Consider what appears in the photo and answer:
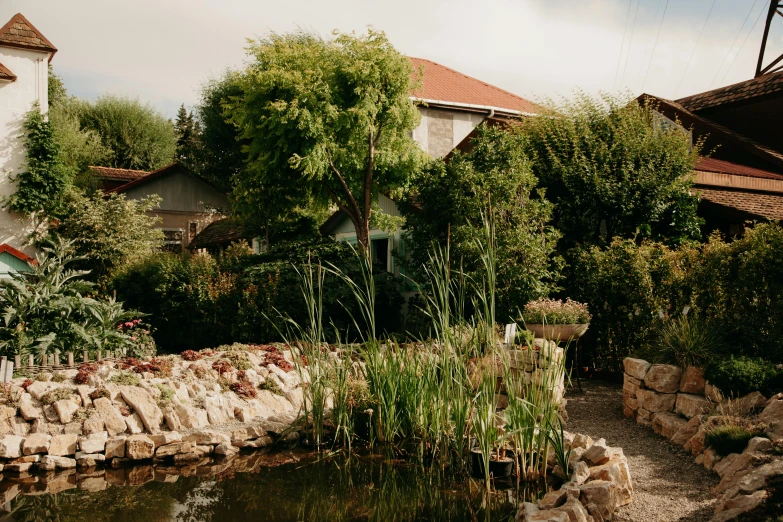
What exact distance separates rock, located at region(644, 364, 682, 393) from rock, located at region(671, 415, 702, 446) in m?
0.66

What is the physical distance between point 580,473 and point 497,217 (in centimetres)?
590

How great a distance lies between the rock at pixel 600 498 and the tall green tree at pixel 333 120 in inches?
333

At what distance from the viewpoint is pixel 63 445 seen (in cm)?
675

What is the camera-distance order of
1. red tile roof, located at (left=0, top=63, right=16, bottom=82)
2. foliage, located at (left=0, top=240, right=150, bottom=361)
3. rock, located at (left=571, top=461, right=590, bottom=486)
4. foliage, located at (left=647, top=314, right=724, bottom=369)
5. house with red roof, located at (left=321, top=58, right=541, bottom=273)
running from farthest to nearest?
house with red roof, located at (left=321, top=58, right=541, bottom=273) → red tile roof, located at (left=0, top=63, right=16, bottom=82) → foliage, located at (left=0, top=240, right=150, bottom=361) → foliage, located at (left=647, top=314, right=724, bottom=369) → rock, located at (left=571, top=461, right=590, bottom=486)

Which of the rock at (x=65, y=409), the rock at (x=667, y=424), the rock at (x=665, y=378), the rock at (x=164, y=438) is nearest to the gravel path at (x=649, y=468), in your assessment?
the rock at (x=667, y=424)

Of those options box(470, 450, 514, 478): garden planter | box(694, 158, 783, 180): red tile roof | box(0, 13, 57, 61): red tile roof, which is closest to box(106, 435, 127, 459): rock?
box(470, 450, 514, 478): garden planter

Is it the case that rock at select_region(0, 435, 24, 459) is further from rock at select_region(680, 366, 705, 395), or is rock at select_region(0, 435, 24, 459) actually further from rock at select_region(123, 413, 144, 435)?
rock at select_region(680, 366, 705, 395)

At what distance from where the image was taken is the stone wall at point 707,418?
4402 millimetres

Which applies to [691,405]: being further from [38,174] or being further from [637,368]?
[38,174]

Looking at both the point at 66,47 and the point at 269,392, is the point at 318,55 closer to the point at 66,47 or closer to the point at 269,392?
the point at 269,392

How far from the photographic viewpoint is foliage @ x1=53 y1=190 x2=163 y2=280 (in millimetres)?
18297

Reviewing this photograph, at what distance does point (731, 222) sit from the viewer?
42.3 feet

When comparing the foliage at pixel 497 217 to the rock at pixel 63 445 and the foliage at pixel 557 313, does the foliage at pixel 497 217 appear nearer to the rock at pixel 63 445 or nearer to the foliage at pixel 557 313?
the foliage at pixel 557 313

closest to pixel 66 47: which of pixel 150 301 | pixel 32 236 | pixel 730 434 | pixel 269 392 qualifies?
pixel 32 236
